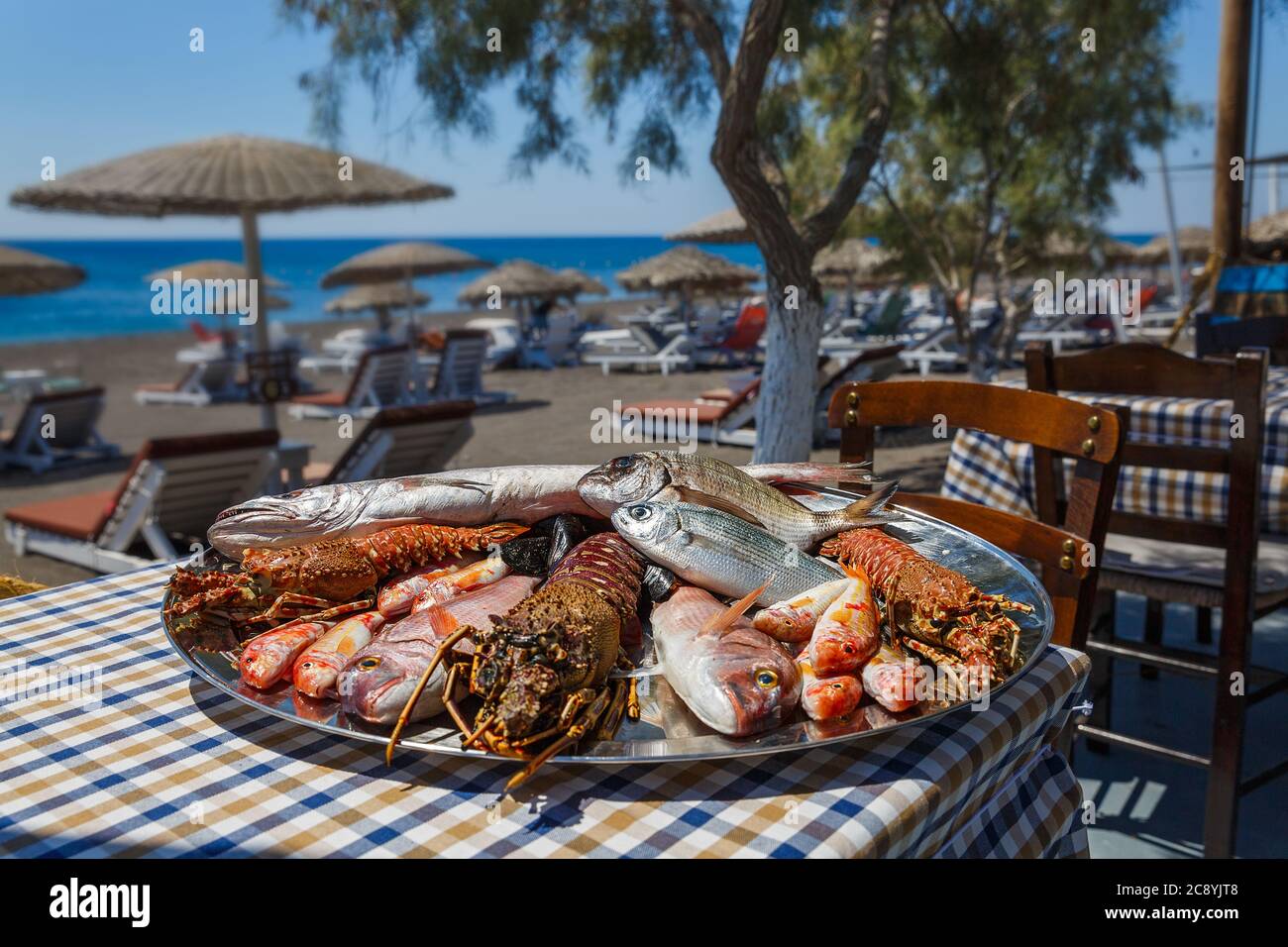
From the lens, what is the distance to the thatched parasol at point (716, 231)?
21.0 m

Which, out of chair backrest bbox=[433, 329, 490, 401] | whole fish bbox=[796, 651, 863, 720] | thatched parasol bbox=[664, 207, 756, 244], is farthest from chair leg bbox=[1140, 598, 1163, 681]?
thatched parasol bbox=[664, 207, 756, 244]

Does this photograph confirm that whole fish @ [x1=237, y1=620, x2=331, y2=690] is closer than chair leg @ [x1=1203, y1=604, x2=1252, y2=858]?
Yes

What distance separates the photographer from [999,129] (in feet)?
29.7

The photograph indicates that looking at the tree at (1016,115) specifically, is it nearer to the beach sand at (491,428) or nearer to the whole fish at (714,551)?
the beach sand at (491,428)

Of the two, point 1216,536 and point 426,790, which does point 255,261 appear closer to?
point 1216,536

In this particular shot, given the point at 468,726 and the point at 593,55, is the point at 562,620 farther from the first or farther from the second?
the point at 593,55

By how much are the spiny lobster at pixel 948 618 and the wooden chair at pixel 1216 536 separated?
163 cm

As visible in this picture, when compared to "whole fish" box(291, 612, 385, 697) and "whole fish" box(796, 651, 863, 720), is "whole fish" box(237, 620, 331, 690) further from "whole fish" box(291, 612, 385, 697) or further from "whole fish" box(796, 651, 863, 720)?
"whole fish" box(796, 651, 863, 720)

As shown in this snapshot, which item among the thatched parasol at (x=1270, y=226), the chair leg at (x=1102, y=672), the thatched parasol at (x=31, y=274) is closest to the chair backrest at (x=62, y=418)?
the thatched parasol at (x=31, y=274)

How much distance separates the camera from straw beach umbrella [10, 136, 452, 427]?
9023 millimetres

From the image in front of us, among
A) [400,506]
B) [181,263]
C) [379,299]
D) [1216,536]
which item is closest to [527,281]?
[379,299]

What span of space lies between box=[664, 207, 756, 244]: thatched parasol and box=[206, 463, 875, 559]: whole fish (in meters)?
19.1

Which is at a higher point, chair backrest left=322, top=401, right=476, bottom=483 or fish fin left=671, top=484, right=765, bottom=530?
fish fin left=671, top=484, right=765, bottom=530
